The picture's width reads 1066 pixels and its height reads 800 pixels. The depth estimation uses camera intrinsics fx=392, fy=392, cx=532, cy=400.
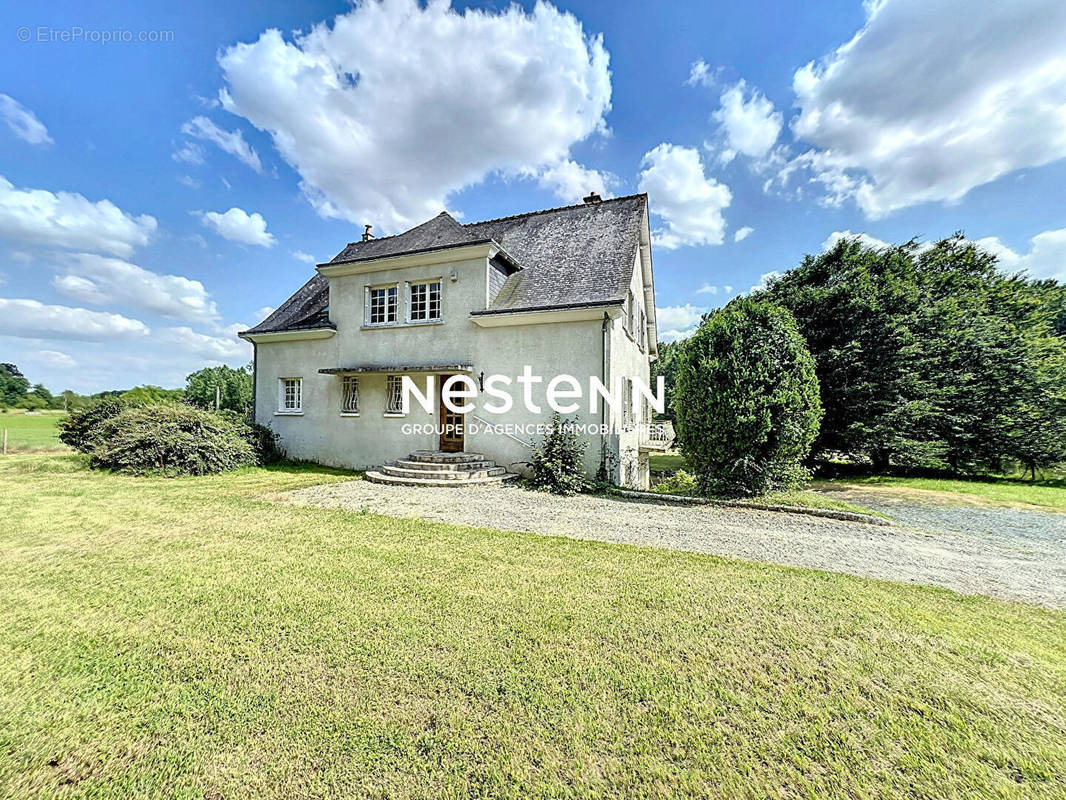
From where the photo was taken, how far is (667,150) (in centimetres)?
1309

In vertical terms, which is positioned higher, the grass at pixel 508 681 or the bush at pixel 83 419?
the bush at pixel 83 419

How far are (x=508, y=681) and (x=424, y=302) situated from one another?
11638mm

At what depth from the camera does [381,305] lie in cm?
1316

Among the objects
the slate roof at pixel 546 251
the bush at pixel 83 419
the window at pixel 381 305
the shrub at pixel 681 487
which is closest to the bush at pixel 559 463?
the shrub at pixel 681 487

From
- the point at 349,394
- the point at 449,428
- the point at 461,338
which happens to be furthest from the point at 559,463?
the point at 349,394

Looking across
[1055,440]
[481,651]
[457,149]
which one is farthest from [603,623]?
[1055,440]

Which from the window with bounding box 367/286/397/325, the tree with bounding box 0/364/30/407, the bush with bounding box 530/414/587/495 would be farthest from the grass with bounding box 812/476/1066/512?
the tree with bounding box 0/364/30/407

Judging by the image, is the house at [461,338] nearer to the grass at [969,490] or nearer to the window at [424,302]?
the window at [424,302]

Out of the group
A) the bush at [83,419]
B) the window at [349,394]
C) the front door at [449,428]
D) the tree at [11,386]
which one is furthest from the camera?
the tree at [11,386]

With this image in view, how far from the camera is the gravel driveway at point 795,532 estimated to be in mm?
5027

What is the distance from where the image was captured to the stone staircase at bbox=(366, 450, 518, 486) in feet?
33.6

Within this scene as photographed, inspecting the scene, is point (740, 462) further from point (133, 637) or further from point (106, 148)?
point (106, 148)

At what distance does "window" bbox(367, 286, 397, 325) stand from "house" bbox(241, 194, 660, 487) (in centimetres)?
4

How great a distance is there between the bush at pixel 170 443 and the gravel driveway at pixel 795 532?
4947 millimetres
